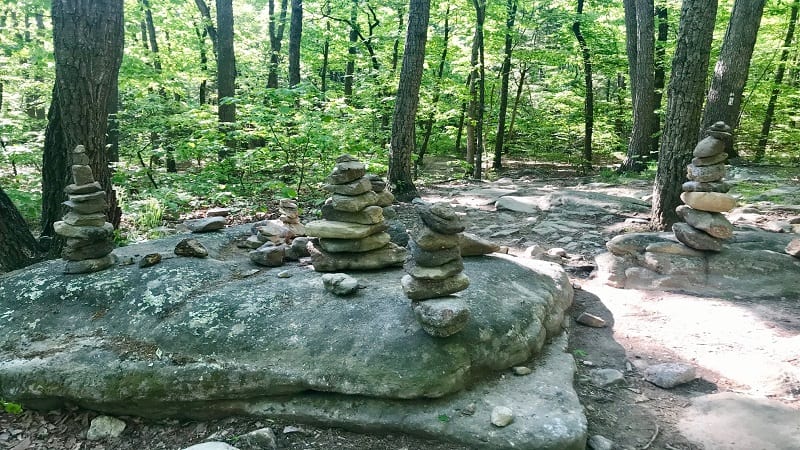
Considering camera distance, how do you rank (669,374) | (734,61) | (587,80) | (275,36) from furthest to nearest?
(275,36) → (587,80) → (734,61) → (669,374)

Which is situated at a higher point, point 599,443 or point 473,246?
point 473,246

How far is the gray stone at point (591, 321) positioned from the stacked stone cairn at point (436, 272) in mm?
2021

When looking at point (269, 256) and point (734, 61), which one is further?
point (734, 61)

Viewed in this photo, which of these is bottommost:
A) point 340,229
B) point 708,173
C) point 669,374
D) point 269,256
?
point 669,374

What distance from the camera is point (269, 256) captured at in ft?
16.4

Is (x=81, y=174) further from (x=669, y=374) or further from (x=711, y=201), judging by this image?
(x=711, y=201)

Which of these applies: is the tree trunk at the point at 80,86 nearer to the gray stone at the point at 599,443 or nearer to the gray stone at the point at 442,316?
the gray stone at the point at 442,316

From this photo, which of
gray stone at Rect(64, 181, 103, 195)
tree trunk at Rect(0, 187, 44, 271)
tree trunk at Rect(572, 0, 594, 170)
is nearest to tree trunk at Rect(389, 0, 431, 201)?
gray stone at Rect(64, 181, 103, 195)

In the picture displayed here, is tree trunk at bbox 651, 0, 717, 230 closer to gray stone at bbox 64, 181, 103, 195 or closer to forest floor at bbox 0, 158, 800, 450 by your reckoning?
forest floor at bbox 0, 158, 800, 450

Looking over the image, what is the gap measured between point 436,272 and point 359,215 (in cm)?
117

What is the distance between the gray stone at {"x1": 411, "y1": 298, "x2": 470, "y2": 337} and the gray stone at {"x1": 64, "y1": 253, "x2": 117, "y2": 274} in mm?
3253

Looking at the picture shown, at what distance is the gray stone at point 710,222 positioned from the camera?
577cm

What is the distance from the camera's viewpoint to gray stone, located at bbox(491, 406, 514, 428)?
300 cm

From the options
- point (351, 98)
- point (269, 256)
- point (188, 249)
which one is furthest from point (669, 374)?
point (351, 98)
